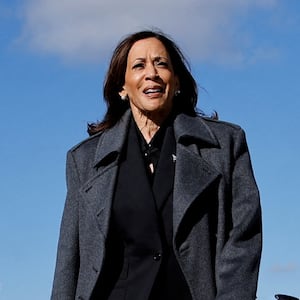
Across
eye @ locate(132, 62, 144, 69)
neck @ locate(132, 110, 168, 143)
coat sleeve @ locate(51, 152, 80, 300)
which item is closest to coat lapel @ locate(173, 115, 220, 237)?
neck @ locate(132, 110, 168, 143)

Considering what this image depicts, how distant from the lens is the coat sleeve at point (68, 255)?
8.74m

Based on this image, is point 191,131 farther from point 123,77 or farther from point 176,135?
point 123,77

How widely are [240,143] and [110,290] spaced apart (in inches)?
56.2

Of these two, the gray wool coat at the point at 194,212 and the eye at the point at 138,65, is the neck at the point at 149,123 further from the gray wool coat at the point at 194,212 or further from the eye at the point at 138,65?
the eye at the point at 138,65

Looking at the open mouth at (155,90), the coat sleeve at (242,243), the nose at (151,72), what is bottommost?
the coat sleeve at (242,243)

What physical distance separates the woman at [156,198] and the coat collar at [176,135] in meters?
0.01

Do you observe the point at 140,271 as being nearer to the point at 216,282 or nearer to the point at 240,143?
the point at 216,282

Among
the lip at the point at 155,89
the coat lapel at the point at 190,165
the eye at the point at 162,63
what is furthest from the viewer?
the eye at the point at 162,63

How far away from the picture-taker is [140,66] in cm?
870

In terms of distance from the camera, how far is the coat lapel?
8.33 m

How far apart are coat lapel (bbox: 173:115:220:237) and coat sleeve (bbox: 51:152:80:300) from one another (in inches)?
33.7

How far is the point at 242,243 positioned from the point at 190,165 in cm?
71

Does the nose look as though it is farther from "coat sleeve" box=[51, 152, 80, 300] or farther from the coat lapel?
"coat sleeve" box=[51, 152, 80, 300]

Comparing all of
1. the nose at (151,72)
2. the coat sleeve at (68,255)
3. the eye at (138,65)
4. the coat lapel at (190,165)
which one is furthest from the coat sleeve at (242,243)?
the coat sleeve at (68,255)
